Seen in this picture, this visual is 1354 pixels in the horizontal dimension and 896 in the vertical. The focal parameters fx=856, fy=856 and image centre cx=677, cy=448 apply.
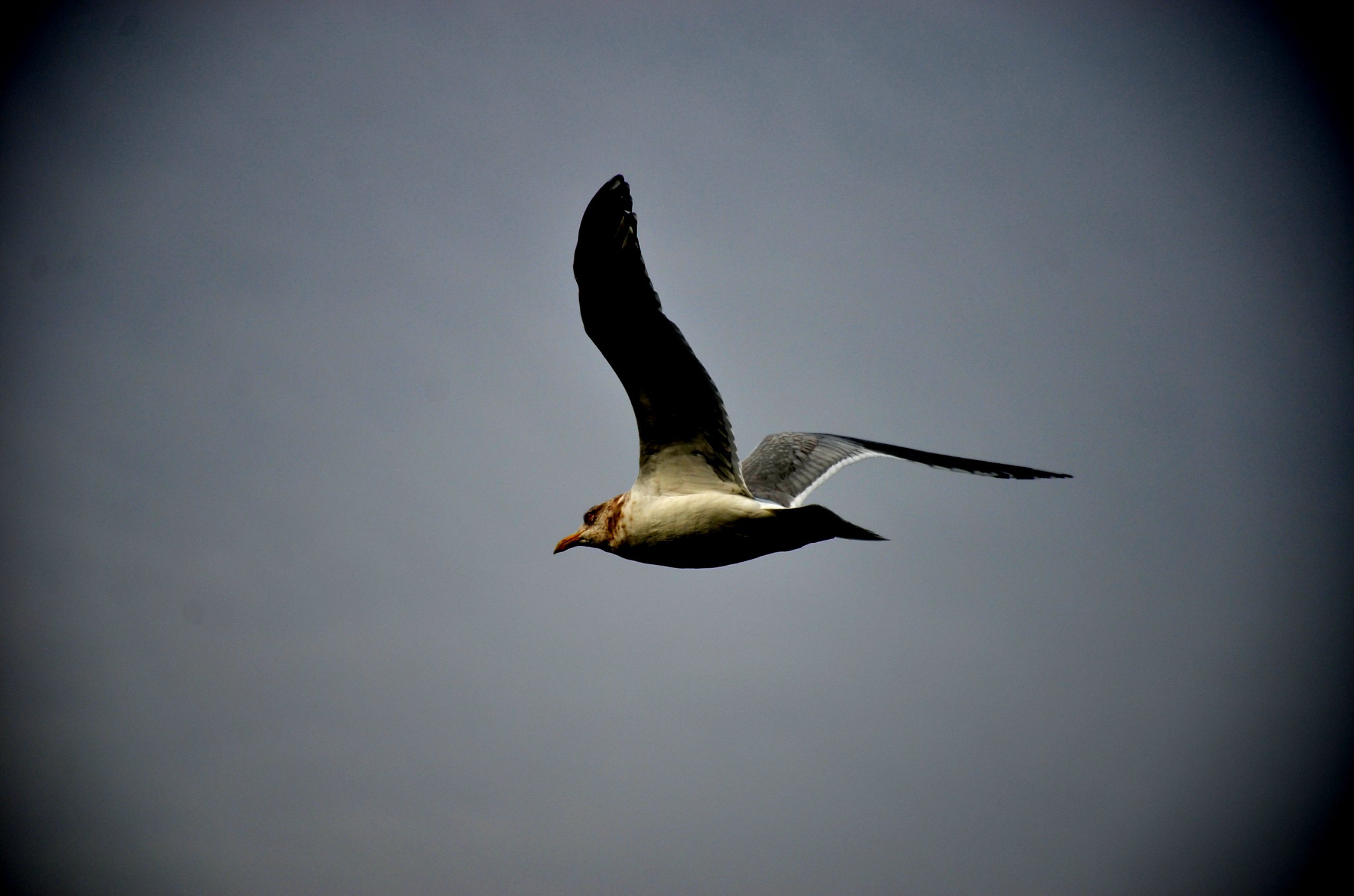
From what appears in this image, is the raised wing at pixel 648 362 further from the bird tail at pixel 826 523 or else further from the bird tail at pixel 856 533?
the bird tail at pixel 856 533

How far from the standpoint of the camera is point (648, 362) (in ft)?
21.5

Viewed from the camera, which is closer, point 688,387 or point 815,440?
point 688,387

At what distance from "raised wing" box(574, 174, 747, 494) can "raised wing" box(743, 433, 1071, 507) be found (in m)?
1.04

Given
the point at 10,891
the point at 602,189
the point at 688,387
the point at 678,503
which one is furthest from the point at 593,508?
the point at 10,891

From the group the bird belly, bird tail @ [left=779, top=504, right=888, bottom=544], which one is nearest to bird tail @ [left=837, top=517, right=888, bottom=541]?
bird tail @ [left=779, top=504, right=888, bottom=544]

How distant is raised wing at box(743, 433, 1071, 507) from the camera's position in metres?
8.30

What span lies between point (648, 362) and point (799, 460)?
3052mm

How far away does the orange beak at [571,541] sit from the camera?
8188mm

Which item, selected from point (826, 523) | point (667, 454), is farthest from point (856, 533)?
point (667, 454)

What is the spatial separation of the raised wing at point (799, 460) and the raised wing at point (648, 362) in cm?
104

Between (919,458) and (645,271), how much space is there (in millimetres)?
2811

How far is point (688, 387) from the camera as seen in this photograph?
21.8 feet

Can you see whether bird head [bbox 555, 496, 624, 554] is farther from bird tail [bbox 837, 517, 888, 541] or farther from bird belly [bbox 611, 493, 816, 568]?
bird tail [bbox 837, 517, 888, 541]

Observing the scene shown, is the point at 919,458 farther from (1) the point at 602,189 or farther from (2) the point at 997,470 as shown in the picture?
(1) the point at 602,189
